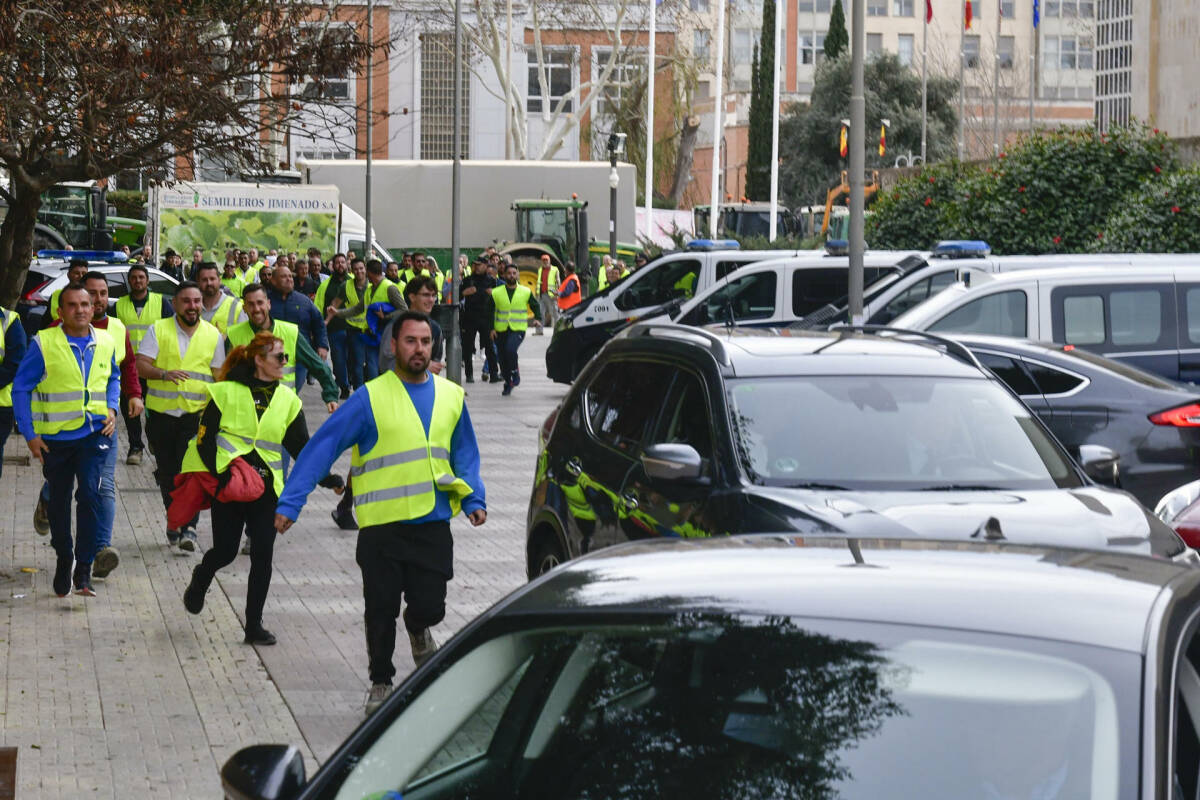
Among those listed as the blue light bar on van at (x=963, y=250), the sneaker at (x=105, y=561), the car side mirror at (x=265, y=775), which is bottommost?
the sneaker at (x=105, y=561)

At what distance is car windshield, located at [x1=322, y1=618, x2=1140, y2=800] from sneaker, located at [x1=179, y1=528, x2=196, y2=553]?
9.03 m

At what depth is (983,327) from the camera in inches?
589

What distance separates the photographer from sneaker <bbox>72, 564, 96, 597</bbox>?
1058cm

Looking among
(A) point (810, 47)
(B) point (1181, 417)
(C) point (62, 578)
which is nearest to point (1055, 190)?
(B) point (1181, 417)

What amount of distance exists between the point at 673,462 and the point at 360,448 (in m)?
1.54

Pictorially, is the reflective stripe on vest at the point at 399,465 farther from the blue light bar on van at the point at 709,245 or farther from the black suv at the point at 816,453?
the blue light bar on van at the point at 709,245

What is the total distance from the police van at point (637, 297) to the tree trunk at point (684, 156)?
41.1 meters

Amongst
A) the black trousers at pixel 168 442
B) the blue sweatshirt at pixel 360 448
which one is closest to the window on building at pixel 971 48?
the black trousers at pixel 168 442

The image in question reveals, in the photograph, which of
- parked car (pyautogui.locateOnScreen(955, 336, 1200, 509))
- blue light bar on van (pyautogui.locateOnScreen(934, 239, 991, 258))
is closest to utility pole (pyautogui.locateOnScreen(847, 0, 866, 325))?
blue light bar on van (pyautogui.locateOnScreen(934, 239, 991, 258))

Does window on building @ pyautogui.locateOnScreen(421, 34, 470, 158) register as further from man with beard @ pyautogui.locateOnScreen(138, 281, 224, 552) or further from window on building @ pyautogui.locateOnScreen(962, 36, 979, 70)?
man with beard @ pyautogui.locateOnScreen(138, 281, 224, 552)

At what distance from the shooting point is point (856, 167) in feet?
55.9

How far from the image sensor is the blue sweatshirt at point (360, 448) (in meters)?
7.73

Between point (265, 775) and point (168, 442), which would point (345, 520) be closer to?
point (168, 442)

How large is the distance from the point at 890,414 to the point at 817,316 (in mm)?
10968
